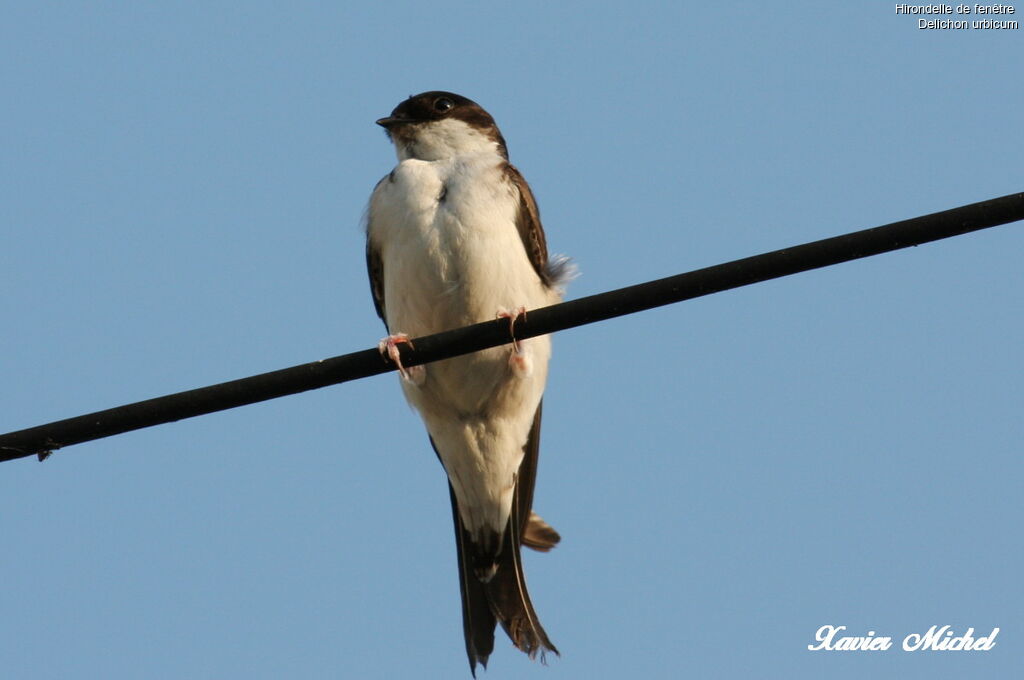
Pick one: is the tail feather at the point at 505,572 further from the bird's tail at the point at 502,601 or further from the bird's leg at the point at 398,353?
the bird's leg at the point at 398,353

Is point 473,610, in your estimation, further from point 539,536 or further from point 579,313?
point 579,313

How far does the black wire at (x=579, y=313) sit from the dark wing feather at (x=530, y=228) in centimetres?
220

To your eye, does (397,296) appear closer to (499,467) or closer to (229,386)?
(499,467)

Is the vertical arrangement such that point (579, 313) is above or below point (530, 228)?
below

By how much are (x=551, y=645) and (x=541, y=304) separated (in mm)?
1769

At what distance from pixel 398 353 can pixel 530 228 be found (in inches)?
71.3

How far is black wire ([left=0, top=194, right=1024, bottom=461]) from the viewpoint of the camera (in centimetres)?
394

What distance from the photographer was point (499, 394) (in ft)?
22.3

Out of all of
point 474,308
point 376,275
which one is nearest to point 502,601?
point 474,308

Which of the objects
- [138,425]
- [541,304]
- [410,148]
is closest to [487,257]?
[541,304]

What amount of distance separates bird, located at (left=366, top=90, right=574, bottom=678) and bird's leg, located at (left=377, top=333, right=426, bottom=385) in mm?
13

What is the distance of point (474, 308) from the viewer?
6445 millimetres

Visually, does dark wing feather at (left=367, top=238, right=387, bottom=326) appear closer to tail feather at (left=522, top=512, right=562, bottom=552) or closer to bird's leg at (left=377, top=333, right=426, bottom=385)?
bird's leg at (left=377, top=333, right=426, bottom=385)

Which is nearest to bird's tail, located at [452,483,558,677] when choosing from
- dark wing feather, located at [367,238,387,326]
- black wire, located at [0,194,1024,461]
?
dark wing feather, located at [367,238,387,326]
